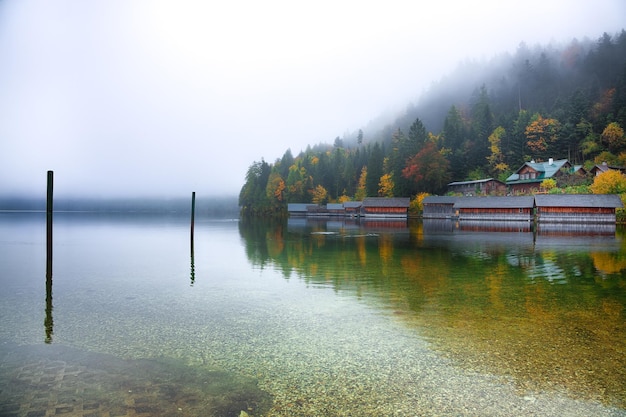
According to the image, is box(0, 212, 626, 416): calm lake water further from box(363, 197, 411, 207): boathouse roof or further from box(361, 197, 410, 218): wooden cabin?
box(361, 197, 410, 218): wooden cabin

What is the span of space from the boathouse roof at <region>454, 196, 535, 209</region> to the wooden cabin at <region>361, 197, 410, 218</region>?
15452mm

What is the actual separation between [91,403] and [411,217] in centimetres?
10725

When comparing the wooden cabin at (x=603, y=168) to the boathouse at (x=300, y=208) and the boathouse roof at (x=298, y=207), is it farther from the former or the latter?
the boathouse roof at (x=298, y=207)

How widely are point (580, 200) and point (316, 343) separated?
79.9 meters

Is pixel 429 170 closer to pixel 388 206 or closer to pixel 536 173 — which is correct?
pixel 388 206

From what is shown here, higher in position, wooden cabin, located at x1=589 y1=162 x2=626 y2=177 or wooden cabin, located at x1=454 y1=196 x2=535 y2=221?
wooden cabin, located at x1=589 y1=162 x2=626 y2=177

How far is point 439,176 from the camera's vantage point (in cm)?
10844

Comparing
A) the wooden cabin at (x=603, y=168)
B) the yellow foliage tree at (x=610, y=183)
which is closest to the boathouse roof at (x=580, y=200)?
the yellow foliage tree at (x=610, y=183)

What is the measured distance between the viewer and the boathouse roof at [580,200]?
230 ft

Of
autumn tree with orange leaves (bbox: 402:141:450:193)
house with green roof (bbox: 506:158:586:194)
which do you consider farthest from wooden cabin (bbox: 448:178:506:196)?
autumn tree with orange leaves (bbox: 402:141:450:193)

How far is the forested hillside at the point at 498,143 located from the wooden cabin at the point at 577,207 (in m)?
28.3

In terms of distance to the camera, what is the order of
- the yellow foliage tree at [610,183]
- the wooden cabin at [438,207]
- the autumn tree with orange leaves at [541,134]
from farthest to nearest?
the autumn tree with orange leaves at [541,134]
the wooden cabin at [438,207]
the yellow foliage tree at [610,183]

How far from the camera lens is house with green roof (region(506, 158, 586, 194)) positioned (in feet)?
307

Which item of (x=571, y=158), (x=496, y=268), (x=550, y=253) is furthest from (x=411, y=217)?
(x=496, y=268)
